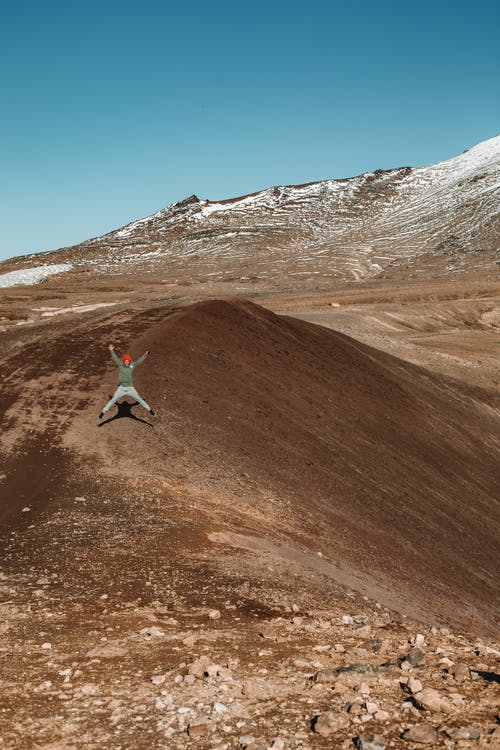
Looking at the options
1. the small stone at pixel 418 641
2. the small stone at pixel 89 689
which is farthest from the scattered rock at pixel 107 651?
the small stone at pixel 418 641

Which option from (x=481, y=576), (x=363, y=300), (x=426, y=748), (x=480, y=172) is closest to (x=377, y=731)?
(x=426, y=748)

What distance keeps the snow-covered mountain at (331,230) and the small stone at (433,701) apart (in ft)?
325

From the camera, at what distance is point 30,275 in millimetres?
111500

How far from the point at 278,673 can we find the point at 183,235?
157m

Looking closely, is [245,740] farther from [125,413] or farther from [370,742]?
[125,413]

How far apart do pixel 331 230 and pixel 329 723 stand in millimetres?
155270

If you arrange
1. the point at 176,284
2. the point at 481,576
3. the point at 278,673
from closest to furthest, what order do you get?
the point at 278,673 → the point at 481,576 → the point at 176,284

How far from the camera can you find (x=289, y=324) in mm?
27922

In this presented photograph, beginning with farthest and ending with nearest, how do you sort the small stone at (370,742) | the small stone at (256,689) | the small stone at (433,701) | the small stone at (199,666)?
the small stone at (199,666) → the small stone at (256,689) → the small stone at (433,701) → the small stone at (370,742)

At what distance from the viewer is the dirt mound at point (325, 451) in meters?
12.6

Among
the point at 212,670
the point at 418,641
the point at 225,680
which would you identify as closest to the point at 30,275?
the point at 418,641

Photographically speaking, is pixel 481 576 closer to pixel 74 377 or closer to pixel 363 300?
pixel 74 377

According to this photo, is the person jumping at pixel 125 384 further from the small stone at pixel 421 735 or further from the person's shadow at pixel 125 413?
the small stone at pixel 421 735

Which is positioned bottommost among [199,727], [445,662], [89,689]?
[445,662]
